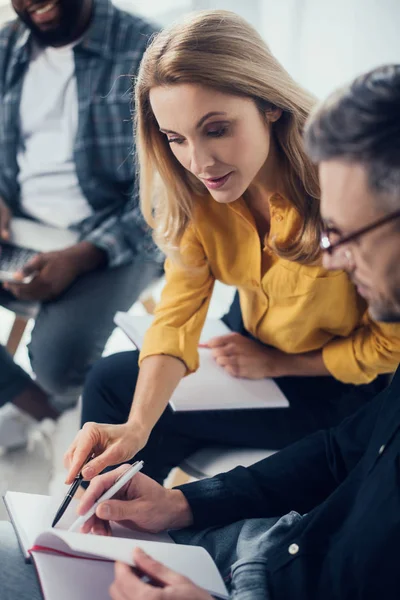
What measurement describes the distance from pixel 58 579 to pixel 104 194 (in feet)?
3.63

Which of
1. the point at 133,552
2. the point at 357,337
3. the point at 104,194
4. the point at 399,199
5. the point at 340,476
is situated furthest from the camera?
the point at 104,194

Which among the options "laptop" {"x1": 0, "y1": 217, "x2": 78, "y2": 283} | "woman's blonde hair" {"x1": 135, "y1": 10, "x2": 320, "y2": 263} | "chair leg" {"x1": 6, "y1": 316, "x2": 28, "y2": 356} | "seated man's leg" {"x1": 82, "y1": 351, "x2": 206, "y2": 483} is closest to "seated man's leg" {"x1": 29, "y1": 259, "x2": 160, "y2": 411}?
"laptop" {"x1": 0, "y1": 217, "x2": 78, "y2": 283}

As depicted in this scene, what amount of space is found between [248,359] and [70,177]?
785mm

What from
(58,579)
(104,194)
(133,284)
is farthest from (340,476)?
(104,194)

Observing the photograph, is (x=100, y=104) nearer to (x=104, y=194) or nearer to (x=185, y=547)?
(x=104, y=194)

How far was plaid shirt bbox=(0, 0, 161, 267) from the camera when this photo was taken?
1653mm

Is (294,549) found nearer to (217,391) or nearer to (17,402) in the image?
(217,391)

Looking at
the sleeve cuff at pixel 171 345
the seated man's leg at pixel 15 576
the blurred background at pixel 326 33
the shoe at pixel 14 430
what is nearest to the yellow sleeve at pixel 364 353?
the sleeve cuff at pixel 171 345

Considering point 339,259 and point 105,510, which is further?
point 105,510

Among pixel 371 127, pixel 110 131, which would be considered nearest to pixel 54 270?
pixel 110 131

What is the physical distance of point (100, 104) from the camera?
65.6 inches

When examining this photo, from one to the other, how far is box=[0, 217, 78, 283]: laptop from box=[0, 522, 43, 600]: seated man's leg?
910mm

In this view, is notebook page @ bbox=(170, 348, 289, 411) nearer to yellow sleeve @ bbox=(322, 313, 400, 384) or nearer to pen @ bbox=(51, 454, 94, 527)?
yellow sleeve @ bbox=(322, 313, 400, 384)

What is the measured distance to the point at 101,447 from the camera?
993 millimetres
